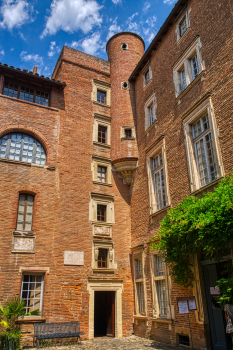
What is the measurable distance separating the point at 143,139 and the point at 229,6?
7382 mm

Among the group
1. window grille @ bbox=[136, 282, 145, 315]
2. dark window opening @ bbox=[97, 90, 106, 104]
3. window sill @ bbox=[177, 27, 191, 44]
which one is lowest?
window grille @ bbox=[136, 282, 145, 315]

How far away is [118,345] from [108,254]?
4.26m

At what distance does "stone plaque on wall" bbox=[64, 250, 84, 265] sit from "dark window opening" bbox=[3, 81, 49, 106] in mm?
8109

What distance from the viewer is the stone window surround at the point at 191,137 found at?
1011cm

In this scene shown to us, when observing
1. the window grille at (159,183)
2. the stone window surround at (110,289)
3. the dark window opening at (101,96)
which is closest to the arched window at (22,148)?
the dark window opening at (101,96)

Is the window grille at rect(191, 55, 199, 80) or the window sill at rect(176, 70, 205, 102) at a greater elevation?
the window grille at rect(191, 55, 199, 80)

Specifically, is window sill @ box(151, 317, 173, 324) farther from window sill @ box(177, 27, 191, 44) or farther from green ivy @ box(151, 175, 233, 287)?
window sill @ box(177, 27, 191, 44)

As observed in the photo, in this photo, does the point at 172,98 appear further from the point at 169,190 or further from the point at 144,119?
the point at 169,190

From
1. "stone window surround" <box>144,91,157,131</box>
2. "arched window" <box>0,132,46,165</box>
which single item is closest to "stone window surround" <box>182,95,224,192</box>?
"stone window surround" <box>144,91,157,131</box>

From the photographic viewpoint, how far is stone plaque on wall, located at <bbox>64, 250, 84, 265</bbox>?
45.6 feet

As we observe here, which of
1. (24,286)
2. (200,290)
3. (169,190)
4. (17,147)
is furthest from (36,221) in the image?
(200,290)

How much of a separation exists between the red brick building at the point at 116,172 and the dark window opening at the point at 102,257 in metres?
0.05

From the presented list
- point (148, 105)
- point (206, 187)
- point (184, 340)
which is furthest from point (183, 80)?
point (184, 340)

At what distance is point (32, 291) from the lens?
12883 mm
